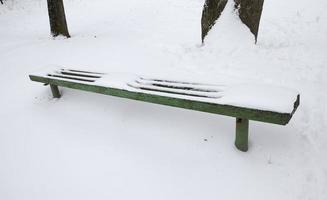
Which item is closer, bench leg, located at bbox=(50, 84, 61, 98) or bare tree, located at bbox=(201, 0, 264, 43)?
bench leg, located at bbox=(50, 84, 61, 98)

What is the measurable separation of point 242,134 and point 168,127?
1.05 m

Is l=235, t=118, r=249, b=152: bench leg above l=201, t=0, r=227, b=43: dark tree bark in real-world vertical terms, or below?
below

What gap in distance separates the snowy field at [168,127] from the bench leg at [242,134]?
8 centimetres

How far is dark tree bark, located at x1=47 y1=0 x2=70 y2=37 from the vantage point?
751 centimetres

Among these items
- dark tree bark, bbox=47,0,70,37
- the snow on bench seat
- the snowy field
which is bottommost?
the snowy field

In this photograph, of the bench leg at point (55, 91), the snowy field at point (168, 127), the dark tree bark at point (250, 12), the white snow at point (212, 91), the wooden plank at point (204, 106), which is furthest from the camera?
the dark tree bark at point (250, 12)

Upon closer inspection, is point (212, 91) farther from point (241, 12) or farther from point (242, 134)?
point (241, 12)

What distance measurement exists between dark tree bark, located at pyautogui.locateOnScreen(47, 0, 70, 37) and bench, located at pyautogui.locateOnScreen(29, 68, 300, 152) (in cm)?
390

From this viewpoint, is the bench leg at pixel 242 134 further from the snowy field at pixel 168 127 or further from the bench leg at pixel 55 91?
the bench leg at pixel 55 91

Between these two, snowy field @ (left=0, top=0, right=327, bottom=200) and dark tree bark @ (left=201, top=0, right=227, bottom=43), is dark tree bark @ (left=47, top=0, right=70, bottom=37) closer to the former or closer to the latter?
snowy field @ (left=0, top=0, right=327, bottom=200)

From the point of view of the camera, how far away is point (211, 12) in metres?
5.62

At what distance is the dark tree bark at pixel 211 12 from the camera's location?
18.3 feet

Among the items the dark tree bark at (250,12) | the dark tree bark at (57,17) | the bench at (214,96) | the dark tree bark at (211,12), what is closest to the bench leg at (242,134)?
the bench at (214,96)

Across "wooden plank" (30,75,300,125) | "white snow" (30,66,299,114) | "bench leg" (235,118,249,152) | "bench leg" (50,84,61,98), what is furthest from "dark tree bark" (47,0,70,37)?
"bench leg" (235,118,249,152)
